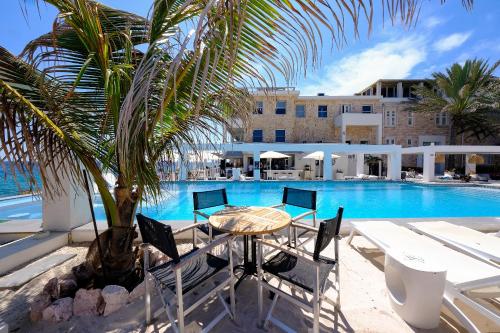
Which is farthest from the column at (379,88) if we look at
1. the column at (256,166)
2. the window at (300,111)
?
the column at (256,166)

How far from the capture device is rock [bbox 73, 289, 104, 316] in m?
2.39

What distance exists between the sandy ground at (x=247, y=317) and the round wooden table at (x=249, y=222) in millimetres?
537

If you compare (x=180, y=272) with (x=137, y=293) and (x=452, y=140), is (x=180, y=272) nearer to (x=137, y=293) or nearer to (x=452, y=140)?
(x=137, y=293)

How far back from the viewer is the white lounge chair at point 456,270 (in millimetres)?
2164

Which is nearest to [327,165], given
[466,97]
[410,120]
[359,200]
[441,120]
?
[359,200]

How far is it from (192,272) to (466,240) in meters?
4.10

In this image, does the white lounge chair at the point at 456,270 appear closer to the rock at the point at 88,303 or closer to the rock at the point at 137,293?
the rock at the point at 137,293

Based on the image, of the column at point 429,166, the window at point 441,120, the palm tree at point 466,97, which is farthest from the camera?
the window at point 441,120

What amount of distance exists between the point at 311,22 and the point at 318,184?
578 inches

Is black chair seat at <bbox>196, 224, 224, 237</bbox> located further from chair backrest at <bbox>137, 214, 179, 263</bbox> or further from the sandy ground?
chair backrest at <bbox>137, 214, 179, 263</bbox>

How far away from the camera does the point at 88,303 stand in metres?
2.42

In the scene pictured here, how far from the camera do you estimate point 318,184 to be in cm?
1499

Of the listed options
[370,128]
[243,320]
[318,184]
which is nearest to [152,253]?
[243,320]

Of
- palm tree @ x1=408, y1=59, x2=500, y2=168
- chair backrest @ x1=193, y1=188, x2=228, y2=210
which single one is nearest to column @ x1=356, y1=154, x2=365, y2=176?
palm tree @ x1=408, y1=59, x2=500, y2=168
